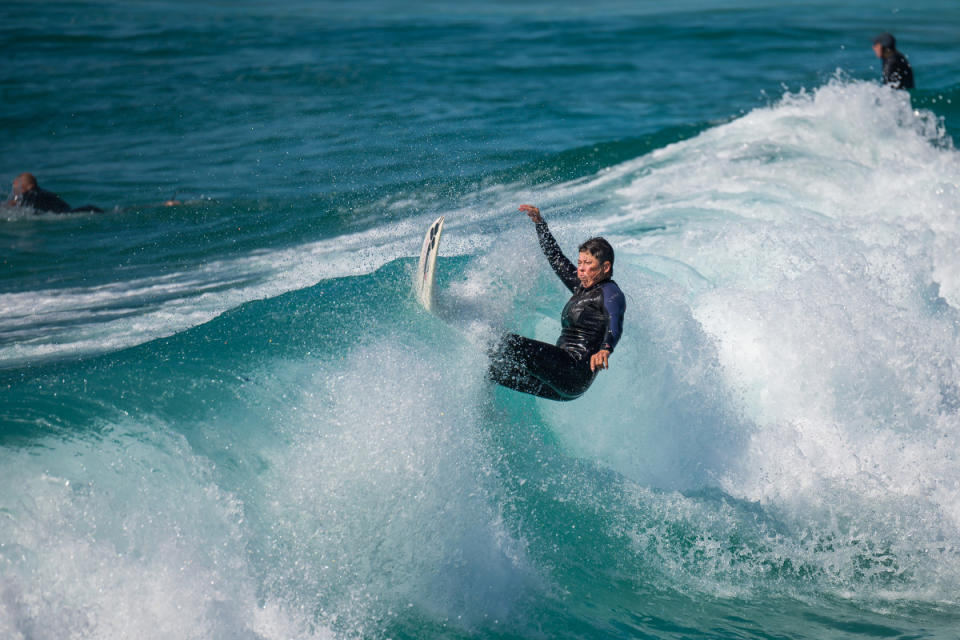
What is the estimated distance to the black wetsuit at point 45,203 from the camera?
12.7 metres

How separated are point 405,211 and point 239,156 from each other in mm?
5114

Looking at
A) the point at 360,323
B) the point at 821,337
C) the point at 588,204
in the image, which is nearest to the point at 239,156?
the point at 588,204

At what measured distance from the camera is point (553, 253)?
6.13m

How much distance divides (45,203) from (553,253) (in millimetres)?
9541

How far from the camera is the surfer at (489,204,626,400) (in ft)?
17.7

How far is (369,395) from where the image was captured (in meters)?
5.59

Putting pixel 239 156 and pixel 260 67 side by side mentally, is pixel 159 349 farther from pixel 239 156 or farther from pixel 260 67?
pixel 260 67

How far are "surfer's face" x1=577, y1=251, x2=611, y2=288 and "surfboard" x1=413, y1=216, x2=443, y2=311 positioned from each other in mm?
933

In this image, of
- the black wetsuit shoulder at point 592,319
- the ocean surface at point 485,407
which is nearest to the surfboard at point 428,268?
the ocean surface at point 485,407

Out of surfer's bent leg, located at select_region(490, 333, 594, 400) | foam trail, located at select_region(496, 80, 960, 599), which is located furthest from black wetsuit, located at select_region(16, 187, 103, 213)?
surfer's bent leg, located at select_region(490, 333, 594, 400)

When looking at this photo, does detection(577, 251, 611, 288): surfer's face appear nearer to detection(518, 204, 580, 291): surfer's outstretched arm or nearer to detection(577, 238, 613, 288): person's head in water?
detection(577, 238, 613, 288): person's head in water

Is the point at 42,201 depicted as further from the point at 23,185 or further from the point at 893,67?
the point at 893,67

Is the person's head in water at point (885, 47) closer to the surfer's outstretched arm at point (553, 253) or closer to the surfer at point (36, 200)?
the surfer's outstretched arm at point (553, 253)

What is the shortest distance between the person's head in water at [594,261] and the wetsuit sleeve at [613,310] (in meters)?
0.10
